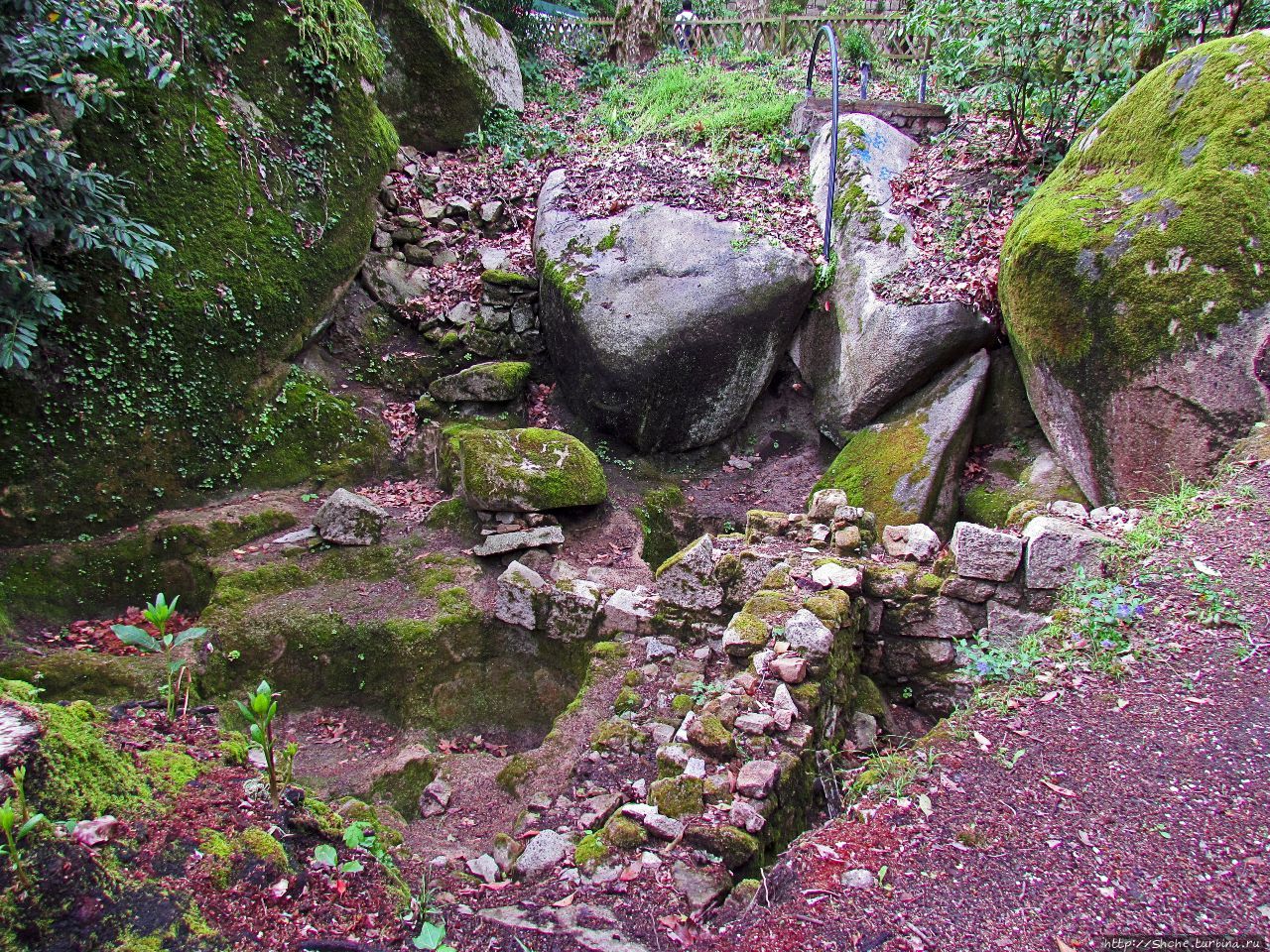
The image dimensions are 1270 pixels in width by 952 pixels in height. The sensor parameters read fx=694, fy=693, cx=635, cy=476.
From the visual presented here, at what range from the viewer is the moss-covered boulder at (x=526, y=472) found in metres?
5.93

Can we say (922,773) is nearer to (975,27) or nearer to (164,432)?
(164,432)

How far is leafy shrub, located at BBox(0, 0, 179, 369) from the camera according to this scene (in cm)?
432

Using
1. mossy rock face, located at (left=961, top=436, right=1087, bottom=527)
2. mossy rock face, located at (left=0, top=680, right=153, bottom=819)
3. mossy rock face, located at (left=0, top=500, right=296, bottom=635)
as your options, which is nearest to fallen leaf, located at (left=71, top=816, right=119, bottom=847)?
mossy rock face, located at (left=0, top=680, right=153, bottom=819)

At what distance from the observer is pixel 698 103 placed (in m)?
10.3

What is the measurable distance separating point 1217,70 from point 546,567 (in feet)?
20.0

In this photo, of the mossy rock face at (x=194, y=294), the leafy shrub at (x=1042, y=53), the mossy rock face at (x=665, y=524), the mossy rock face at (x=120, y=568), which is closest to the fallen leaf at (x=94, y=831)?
the mossy rock face at (x=120, y=568)

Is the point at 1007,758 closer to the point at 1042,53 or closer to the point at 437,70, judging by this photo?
the point at 1042,53

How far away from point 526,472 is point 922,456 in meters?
3.47

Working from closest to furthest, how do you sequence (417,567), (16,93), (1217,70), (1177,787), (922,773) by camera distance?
(1177,787) < (922,773) < (16,93) < (1217,70) < (417,567)

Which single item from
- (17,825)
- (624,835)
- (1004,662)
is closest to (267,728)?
(17,825)

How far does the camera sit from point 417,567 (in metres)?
5.68

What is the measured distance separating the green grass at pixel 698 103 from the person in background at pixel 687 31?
112cm

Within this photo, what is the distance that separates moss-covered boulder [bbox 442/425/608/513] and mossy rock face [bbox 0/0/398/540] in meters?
1.87

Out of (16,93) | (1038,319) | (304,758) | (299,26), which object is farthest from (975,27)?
(304,758)
